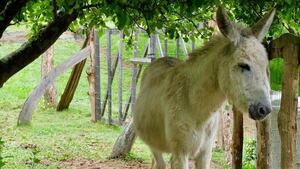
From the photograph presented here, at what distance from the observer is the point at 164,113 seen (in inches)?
223

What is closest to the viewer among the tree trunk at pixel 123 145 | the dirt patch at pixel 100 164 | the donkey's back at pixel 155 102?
the donkey's back at pixel 155 102

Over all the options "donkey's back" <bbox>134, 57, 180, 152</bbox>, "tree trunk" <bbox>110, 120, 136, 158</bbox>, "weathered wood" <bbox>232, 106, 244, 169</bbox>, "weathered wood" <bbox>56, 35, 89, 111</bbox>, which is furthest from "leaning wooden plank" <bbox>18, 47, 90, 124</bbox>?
"weathered wood" <bbox>232, 106, 244, 169</bbox>

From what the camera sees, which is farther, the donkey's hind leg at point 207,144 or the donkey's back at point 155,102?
the donkey's back at point 155,102

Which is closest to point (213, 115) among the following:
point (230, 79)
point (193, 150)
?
point (193, 150)

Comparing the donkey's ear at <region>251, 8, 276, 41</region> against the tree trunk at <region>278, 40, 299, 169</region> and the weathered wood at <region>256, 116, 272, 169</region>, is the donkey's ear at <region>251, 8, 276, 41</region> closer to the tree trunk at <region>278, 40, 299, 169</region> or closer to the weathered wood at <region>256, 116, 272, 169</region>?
the tree trunk at <region>278, 40, 299, 169</region>

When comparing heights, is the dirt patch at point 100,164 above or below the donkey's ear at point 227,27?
below

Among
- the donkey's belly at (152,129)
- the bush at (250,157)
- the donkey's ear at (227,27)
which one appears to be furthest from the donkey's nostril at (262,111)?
the bush at (250,157)

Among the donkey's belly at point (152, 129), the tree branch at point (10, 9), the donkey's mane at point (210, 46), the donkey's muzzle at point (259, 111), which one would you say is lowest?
the donkey's belly at point (152, 129)

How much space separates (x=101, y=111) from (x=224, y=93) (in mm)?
8397

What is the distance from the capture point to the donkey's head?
446 cm

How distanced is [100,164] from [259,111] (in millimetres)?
4833

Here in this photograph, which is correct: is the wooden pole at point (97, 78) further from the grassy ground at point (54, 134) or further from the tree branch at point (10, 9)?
the tree branch at point (10, 9)

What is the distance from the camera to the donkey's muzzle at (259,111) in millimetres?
4402

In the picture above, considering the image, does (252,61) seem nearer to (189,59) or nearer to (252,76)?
(252,76)
